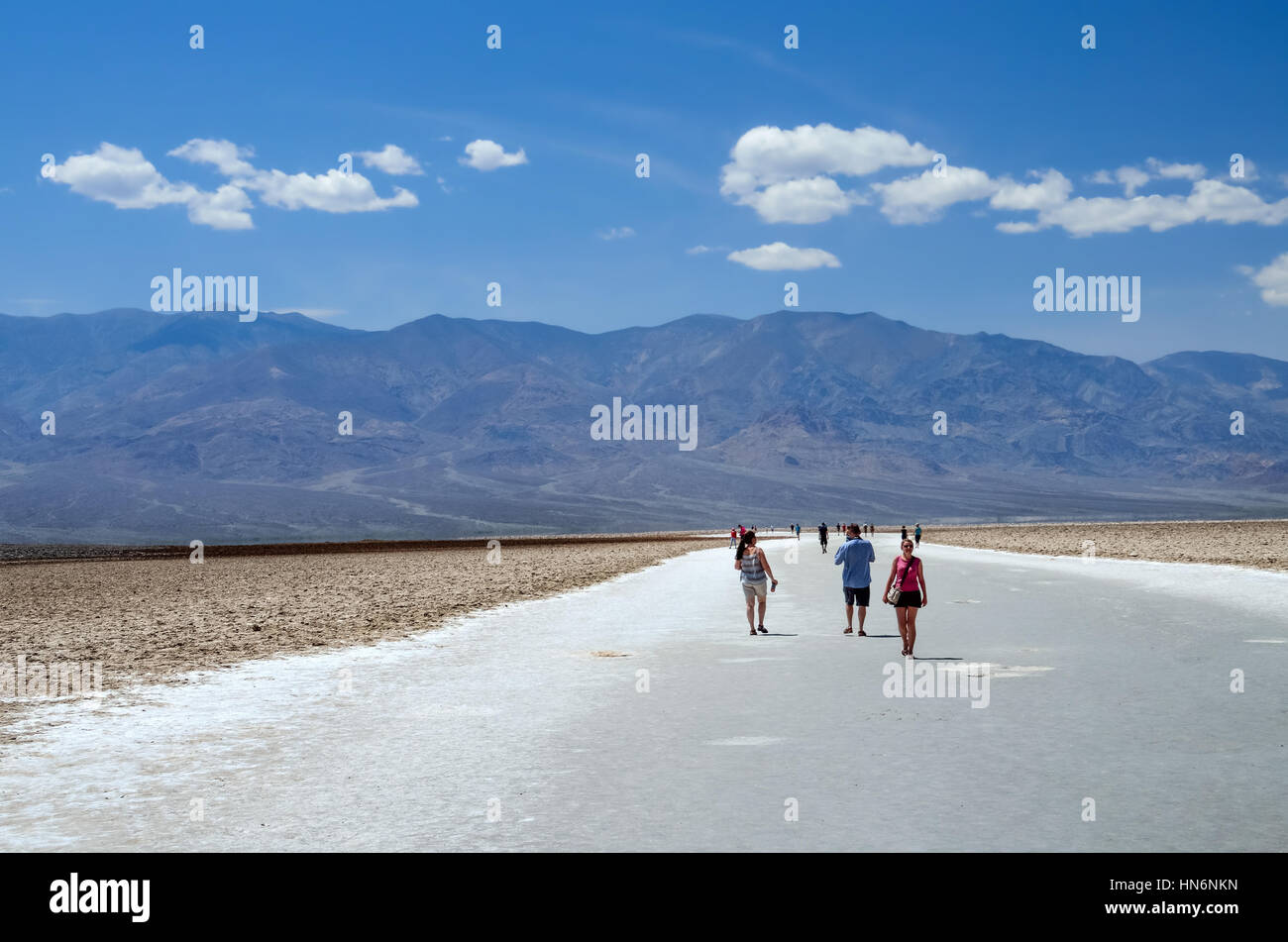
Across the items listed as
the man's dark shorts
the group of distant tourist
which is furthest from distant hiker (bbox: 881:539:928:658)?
the man's dark shorts

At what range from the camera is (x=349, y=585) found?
35.8m

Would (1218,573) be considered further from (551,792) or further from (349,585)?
(551,792)

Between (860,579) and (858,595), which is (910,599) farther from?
(858,595)

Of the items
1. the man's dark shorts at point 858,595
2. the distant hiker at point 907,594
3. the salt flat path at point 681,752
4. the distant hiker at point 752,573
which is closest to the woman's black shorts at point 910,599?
the distant hiker at point 907,594

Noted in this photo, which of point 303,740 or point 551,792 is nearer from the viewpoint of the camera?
point 551,792

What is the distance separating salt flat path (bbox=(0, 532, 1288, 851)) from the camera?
6809 mm

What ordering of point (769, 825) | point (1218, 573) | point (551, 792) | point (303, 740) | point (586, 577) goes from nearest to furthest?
point (769, 825) → point (551, 792) → point (303, 740) → point (1218, 573) → point (586, 577)

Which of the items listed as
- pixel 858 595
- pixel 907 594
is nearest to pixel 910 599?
pixel 907 594

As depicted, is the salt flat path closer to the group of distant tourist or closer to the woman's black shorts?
the group of distant tourist

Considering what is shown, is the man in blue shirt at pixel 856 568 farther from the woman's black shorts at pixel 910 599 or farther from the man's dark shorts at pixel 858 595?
the woman's black shorts at pixel 910 599

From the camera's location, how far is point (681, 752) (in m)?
9.17

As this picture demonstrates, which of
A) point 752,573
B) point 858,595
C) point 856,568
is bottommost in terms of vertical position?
point 858,595
